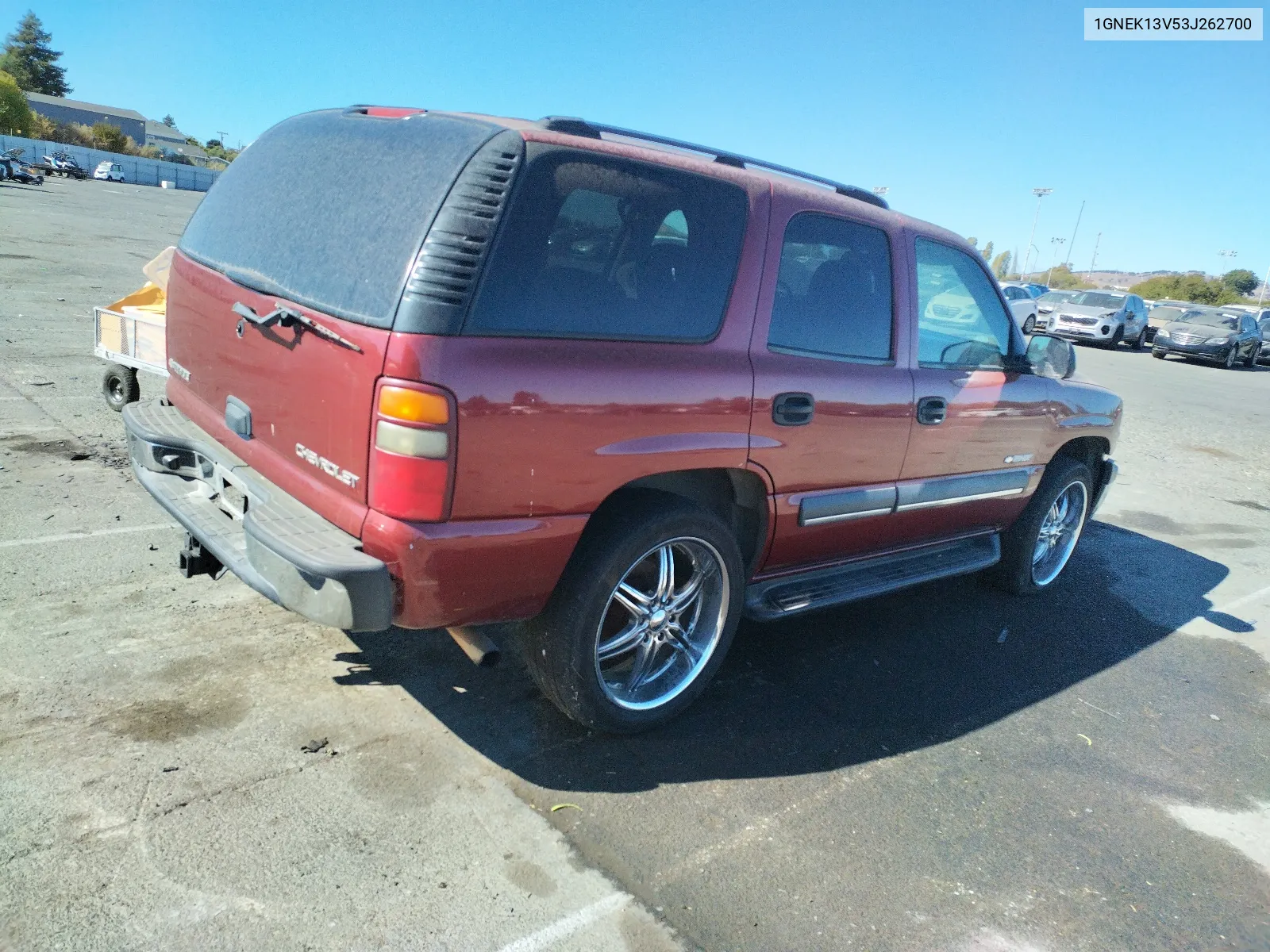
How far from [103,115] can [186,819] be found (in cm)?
12950

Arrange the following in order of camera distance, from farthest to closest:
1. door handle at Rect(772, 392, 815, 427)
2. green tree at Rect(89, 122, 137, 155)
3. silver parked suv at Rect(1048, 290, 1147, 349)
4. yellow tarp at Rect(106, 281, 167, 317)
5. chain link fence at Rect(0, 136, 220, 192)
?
green tree at Rect(89, 122, 137, 155)
chain link fence at Rect(0, 136, 220, 192)
silver parked suv at Rect(1048, 290, 1147, 349)
yellow tarp at Rect(106, 281, 167, 317)
door handle at Rect(772, 392, 815, 427)

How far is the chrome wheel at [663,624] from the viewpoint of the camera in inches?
131

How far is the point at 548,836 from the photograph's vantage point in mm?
2789

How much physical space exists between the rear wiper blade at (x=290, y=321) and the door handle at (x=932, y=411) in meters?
2.50

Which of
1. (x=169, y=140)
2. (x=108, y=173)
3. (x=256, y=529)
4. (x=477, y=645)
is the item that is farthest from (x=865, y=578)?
(x=169, y=140)

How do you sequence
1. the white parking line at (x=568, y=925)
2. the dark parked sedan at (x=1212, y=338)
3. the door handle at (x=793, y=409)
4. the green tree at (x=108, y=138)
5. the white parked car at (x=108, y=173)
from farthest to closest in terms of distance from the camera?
1. the green tree at (x=108, y=138)
2. the white parked car at (x=108, y=173)
3. the dark parked sedan at (x=1212, y=338)
4. the door handle at (x=793, y=409)
5. the white parking line at (x=568, y=925)

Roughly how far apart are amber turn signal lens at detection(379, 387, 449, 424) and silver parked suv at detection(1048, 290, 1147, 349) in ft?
88.9

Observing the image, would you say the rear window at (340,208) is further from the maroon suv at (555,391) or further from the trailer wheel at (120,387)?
the trailer wheel at (120,387)

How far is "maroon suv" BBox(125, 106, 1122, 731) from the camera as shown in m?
2.62

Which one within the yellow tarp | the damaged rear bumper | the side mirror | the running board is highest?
the side mirror

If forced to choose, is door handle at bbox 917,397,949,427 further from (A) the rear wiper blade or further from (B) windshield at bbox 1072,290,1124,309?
(B) windshield at bbox 1072,290,1124,309

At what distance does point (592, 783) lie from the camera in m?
3.09

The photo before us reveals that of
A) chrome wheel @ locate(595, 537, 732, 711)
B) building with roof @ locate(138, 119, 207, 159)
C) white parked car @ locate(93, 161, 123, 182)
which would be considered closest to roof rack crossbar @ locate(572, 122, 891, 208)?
chrome wheel @ locate(595, 537, 732, 711)

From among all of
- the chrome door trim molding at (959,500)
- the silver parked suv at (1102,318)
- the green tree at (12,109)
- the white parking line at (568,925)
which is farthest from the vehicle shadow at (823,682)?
the green tree at (12,109)
